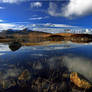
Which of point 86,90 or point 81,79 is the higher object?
point 81,79

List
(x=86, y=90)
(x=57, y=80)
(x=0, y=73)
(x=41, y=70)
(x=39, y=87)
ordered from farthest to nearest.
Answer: (x=41, y=70)
(x=0, y=73)
(x=57, y=80)
(x=39, y=87)
(x=86, y=90)

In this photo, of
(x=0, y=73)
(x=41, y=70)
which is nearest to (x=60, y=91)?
(x=41, y=70)

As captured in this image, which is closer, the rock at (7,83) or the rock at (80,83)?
the rock at (80,83)

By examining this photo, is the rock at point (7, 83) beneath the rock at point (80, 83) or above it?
beneath

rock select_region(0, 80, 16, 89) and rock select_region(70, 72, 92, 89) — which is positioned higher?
rock select_region(70, 72, 92, 89)

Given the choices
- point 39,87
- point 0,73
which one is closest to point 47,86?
point 39,87

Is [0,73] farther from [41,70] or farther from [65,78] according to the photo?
[65,78]

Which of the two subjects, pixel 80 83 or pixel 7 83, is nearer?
pixel 80 83

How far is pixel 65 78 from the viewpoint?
12867mm

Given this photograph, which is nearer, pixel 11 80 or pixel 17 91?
pixel 17 91

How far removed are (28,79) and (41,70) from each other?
3.19 metres

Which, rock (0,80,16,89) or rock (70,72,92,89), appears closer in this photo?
rock (70,72,92,89)

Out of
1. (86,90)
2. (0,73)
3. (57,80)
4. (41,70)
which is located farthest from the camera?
(41,70)

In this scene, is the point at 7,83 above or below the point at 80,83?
below
